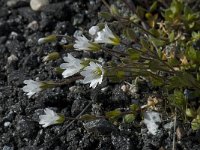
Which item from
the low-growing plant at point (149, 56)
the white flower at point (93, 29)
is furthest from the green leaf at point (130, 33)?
the white flower at point (93, 29)

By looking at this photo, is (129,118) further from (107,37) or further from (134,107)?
(107,37)

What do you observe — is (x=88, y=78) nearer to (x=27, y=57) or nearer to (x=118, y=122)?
(x=118, y=122)

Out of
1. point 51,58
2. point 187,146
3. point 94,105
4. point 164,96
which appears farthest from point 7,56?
point 187,146

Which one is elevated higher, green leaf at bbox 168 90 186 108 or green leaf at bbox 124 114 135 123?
green leaf at bbox 168 90 186 108

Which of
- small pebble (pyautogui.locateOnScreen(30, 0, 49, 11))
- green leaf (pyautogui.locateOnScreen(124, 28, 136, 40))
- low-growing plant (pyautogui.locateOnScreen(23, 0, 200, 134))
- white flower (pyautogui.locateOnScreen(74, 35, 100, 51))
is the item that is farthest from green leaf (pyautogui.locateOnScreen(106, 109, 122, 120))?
Answer: small pebble (pyautogui.locateOnScreen(30, 0, 49, 11))

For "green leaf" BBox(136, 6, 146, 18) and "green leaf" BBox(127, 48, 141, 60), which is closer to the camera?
"green leaf" BBox(127, 48, 141, 60)

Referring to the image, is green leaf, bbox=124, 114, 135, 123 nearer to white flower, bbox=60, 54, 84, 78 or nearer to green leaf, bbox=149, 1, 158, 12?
white flower, bbox=60, 54, 84, 78

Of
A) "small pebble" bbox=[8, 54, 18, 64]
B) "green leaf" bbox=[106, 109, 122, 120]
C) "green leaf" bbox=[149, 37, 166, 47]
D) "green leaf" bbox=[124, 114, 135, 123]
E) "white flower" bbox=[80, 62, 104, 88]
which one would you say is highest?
"white flower" bbox=[80, 62, 104, 88]

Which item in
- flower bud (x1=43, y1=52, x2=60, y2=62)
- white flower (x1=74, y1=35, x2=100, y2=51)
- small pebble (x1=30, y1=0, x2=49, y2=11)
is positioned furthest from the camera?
small pebble (x1=30, y1=0, x2=49, y2=11)
